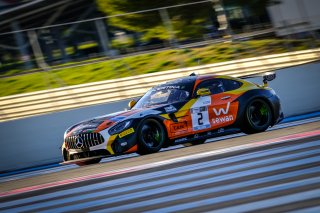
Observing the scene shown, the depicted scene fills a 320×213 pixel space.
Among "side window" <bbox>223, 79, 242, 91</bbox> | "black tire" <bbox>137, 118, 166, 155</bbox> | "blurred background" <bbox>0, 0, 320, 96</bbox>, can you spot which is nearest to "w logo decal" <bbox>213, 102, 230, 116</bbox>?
"side window" <bbox>223, 79, 242, 91</bbox>

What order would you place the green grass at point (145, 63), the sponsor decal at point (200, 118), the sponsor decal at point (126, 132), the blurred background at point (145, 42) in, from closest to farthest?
the sponsor decal at point (126, 132)
the sponsor decal at point (200, 118)
the green grass at point (145, 63)
the blurred background at point (145, 42)

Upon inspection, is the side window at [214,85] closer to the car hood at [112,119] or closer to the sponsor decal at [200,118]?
the sponsor decal at [200,118]

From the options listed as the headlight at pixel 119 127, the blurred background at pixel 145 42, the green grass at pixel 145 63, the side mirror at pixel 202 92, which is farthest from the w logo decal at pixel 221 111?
the green grass at pixel 145 63

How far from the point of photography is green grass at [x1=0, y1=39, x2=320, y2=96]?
1555cm

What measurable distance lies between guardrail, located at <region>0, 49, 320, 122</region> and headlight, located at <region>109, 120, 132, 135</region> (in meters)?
3.62

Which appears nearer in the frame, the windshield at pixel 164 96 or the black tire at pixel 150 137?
the black tire at pixel 150 137

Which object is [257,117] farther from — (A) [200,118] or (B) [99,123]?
(B) [99,123]

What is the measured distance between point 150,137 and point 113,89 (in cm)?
413

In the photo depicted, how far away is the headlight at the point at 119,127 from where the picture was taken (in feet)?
37.4

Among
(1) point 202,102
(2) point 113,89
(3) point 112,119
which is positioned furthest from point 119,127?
(2) point 113,89

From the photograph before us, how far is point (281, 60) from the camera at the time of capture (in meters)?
16.3

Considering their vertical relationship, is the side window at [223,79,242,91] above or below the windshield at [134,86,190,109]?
below

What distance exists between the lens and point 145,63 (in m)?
16.5

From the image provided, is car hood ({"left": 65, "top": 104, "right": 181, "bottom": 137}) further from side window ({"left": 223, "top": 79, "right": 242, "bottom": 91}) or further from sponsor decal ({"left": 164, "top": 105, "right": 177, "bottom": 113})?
side window ({"left": 223, "top": 79, "right": 242, "bottom": 91})
